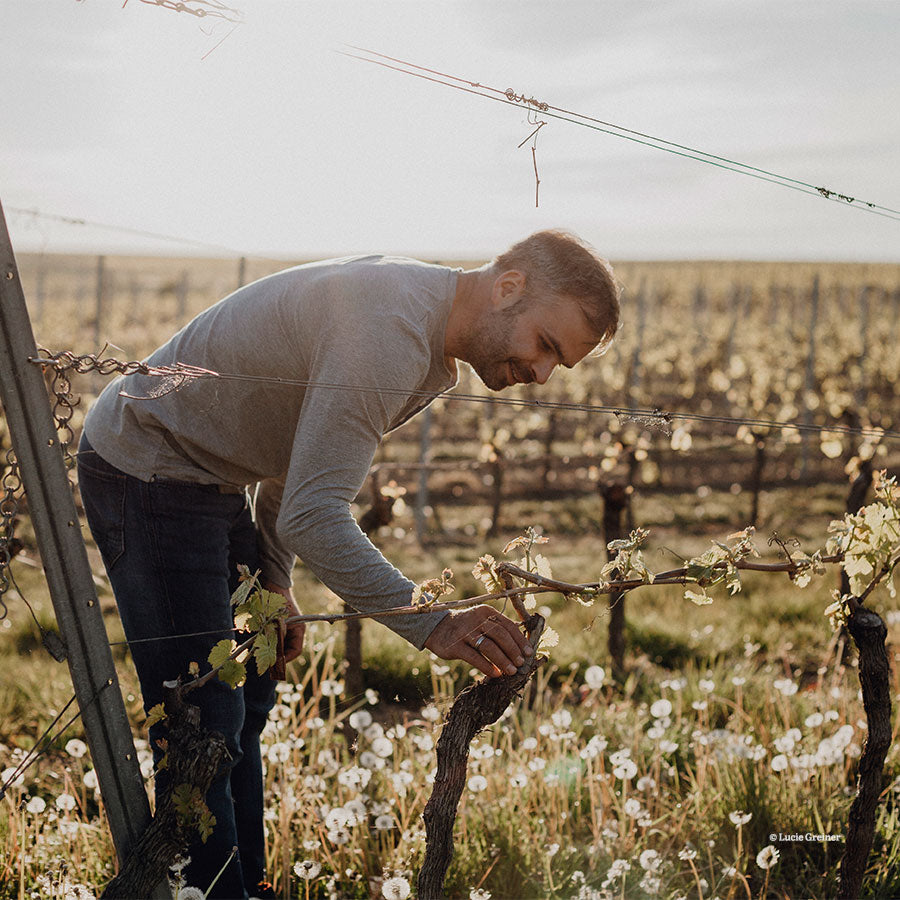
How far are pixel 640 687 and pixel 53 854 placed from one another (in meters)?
2.76

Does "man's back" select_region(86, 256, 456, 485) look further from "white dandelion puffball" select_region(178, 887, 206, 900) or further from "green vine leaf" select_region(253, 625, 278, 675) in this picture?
"white dandelion puffball" select_region(178, 887, 206, 900)

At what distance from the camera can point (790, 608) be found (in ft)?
18.6

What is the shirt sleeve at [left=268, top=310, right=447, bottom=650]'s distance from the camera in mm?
1788

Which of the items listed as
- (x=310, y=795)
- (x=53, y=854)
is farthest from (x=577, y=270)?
(x=53, y=854)

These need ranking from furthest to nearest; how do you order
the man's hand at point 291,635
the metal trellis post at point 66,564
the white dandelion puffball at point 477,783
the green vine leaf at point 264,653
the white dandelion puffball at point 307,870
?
1. the white dandelion puffball at point 477,783
2. the man's hand at point 291,635
3. the white dandelion puffball at point 307,870
4. the metal trellis post at point 66,564
5. the green vine leaf at point 264,653

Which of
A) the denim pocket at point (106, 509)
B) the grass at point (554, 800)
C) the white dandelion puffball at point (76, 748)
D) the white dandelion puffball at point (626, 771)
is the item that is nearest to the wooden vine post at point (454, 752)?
the grass at point (554, 800)

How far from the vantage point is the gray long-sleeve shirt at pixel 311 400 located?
180cm

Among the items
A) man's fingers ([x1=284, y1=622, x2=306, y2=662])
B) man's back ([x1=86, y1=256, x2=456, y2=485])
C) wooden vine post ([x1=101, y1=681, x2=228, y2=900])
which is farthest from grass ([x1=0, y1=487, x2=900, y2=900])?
man's back ([x1=86, y1=256, x2=456, y2=485])

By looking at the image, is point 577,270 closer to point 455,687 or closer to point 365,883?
point 365,883

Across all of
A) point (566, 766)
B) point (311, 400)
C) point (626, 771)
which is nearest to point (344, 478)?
point (311, 400)

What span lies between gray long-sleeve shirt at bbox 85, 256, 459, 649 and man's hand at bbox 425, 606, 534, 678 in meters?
0.05

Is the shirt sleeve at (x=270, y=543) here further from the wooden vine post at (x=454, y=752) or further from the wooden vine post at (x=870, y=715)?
the wooden vine post at (x=870, y=715)

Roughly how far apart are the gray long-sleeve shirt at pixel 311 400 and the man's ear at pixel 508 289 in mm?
101

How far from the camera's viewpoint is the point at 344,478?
1.81m
